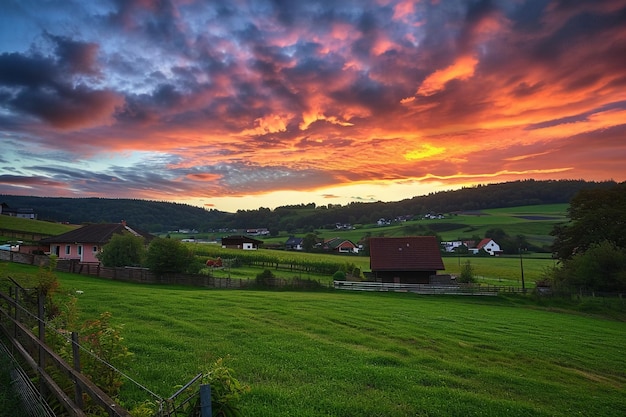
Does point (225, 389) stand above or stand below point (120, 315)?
above

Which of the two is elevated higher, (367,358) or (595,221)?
(595,221)

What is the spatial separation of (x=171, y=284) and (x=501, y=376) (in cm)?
3360

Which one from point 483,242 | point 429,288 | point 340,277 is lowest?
point 429,288

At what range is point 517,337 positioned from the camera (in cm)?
2055

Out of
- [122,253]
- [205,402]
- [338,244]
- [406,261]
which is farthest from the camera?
[338,244]

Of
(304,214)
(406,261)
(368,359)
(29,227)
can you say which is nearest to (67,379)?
(368,359)

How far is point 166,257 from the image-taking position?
3984 cm

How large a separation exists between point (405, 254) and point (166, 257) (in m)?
30.2

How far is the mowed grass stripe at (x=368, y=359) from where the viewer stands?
10102 millimetres

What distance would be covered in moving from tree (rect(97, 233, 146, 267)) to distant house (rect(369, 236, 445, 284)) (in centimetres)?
2866

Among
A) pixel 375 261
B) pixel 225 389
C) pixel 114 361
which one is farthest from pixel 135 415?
pixel 375 261

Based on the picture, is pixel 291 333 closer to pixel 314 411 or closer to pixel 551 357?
pixel 314 411

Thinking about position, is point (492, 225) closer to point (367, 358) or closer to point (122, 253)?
point (122, 253)

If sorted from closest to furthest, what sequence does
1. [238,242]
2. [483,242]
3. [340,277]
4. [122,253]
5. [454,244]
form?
[122,253]
[340,277]
[238,242]
[483,242]
[454,244]
